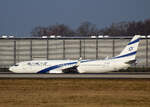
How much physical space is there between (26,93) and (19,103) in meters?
4.20

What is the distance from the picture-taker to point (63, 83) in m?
39.2

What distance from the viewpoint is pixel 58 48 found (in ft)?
272

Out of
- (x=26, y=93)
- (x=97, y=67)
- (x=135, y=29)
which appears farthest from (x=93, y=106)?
(x=135, y=29)

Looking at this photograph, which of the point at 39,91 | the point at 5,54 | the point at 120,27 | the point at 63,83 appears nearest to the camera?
the point at 39,91

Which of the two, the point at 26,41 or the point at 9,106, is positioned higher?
the point at 26,41

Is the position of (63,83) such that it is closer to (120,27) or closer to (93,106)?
(93,106)

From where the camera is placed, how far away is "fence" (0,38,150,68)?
8269 centimetres

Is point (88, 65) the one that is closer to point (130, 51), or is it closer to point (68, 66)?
point (68, 66)

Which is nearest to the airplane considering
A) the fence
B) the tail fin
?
the tail fin

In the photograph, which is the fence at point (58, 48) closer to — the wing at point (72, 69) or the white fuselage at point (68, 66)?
the wing at point (72, 69)

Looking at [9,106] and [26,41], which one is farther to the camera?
[26,41]

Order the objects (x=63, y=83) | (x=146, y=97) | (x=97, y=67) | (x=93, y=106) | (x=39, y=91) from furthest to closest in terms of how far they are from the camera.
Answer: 1. (x=97, y=67)
2. (x=63, y=83)
3. (x=39, y=91)
4. (x=146, y=97)
5. (x=93, y=106)

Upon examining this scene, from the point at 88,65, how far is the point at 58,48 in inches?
755

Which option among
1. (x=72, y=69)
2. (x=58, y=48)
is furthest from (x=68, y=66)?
(x=58, y=48)
